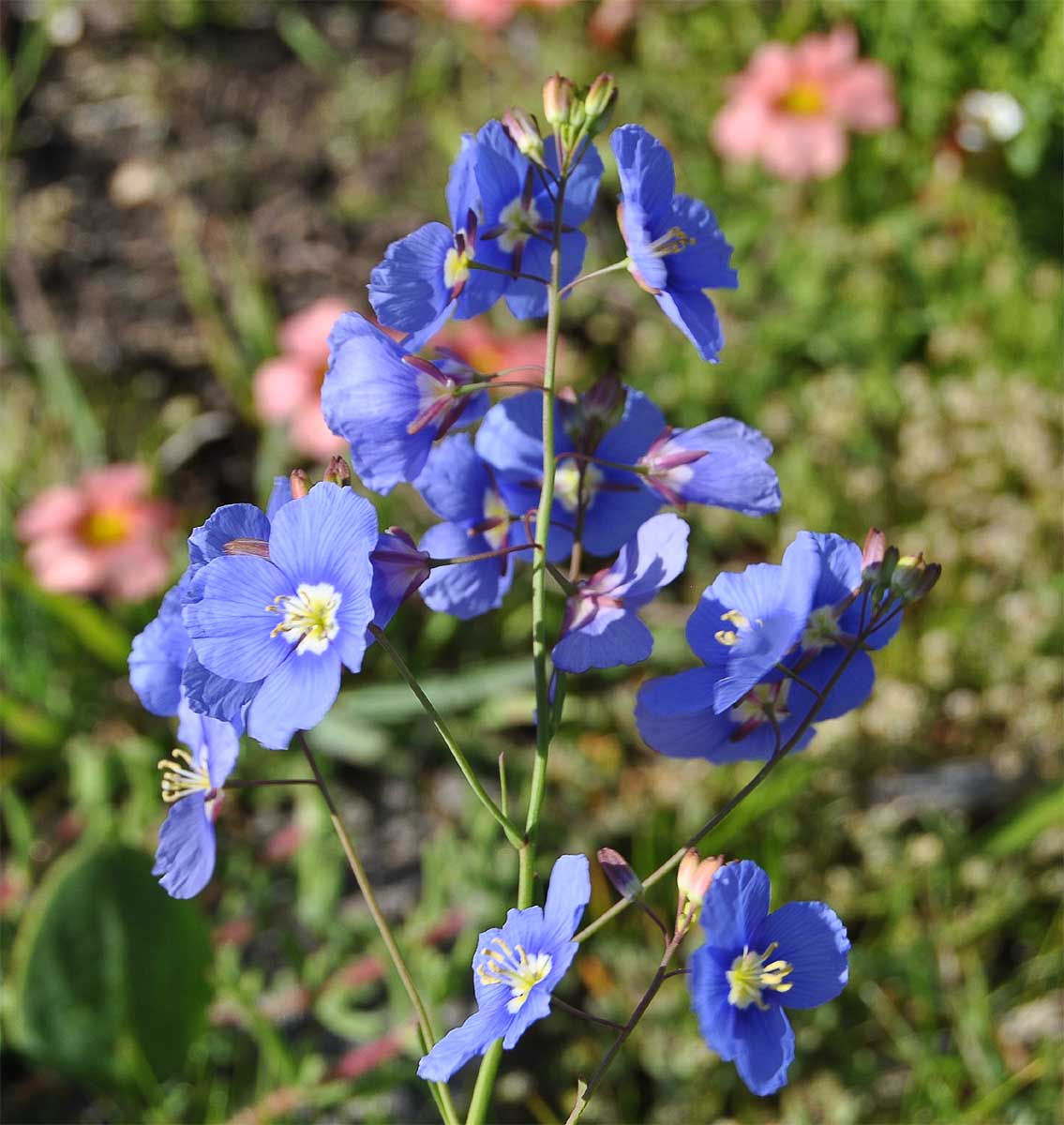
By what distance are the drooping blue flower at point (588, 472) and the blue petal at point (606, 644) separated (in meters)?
0.18

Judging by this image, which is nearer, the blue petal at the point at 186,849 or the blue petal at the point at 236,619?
the blue petal at the point at 236,619

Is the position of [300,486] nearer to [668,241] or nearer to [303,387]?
[668,241]

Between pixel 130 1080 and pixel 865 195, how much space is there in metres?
2.87

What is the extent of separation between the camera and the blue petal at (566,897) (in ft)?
3.45

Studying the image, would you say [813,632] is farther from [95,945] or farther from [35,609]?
[35,609]

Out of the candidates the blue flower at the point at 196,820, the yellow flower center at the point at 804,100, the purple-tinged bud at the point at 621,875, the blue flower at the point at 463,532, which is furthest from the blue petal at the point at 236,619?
the yellow flower center at the point at 804,100

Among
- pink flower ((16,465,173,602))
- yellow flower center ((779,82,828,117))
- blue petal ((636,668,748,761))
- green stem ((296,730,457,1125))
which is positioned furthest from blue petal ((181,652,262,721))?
yellow flower center ((779,82,828,117))

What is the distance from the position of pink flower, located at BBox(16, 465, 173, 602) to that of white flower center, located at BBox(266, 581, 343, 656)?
163cm

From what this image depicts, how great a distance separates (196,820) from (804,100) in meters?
2.76

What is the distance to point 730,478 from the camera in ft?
4.21

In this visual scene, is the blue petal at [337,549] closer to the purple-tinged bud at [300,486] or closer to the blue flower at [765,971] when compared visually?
the purple-tinged bud at [300,486]

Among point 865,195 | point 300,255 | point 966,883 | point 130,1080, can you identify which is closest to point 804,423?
point 865,195

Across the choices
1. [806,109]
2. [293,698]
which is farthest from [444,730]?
[806,109]

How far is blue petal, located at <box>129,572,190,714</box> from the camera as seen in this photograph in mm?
1270
